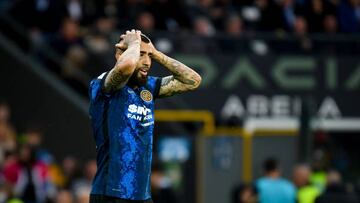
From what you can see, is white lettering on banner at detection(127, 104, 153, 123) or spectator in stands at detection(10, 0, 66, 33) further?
spectator in stands at detection(10, 0, 66, 33)

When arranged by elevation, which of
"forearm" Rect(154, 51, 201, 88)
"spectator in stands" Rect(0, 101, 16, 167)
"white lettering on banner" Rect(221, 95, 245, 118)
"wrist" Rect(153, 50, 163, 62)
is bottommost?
"forearm" Rect(154, 51, 201, 88)

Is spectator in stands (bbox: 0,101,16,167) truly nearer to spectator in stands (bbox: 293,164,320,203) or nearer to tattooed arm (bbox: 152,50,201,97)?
spectator in stands (bbox: 293,164,320,203)

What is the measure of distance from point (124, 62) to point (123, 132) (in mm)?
523

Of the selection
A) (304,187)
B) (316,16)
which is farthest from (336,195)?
(316,16)

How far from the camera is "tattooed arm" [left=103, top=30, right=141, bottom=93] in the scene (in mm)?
8477

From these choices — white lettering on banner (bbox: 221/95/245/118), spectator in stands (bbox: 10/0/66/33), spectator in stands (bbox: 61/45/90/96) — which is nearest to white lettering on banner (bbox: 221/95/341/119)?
white lettering on banner (bbox: 221/95/245/118)

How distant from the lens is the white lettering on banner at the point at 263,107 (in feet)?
66.4

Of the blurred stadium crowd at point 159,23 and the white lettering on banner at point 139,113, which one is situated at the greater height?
the blurred stadium crowd at point 159,23

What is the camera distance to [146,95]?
8906 mm

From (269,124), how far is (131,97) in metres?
11.4

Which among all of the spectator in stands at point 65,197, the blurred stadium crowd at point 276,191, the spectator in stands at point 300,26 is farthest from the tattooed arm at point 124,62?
the spectator in stands at point 300,26

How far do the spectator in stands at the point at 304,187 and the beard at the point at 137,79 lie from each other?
7116 millimetres

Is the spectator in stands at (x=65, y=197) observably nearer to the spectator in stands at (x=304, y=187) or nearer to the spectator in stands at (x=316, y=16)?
the spectator in stands at (x=304, y=187)

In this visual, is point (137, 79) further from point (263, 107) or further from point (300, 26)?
point (300, 26)
